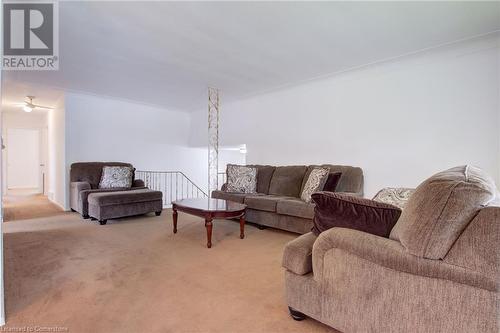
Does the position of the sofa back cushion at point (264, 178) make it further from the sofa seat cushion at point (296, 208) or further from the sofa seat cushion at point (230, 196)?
the sofa seat cushion at point (296, 208)

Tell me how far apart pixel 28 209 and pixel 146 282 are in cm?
477

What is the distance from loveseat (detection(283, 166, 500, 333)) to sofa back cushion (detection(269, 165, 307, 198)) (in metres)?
2.72

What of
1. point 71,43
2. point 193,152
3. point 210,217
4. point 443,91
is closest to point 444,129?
point 443,91

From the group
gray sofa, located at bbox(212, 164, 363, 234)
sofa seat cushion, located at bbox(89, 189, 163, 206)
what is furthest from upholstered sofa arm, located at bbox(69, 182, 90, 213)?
gray sofa, located at bbox(212, 164, 363, 234)

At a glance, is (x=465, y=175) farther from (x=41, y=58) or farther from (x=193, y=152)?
(x=193, y=152)

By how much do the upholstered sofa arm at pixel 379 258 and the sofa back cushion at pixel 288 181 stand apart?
2687 millimetres

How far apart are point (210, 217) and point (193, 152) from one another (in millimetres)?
4591

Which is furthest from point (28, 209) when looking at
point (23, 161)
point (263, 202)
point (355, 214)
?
point (355, 214)

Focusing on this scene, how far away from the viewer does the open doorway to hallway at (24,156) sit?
7.35 metres

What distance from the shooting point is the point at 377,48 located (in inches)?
122

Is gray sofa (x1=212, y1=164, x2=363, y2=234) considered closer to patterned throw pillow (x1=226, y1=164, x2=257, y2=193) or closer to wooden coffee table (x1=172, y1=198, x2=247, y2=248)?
patterned throw pillow (x1=226, y1=164, x2=257, y2=193)

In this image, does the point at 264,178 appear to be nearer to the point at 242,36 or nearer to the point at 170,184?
the point at 242,36

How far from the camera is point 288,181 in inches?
168

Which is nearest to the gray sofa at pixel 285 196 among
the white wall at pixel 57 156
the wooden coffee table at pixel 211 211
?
the wooden coffee table at pixel 211 211
